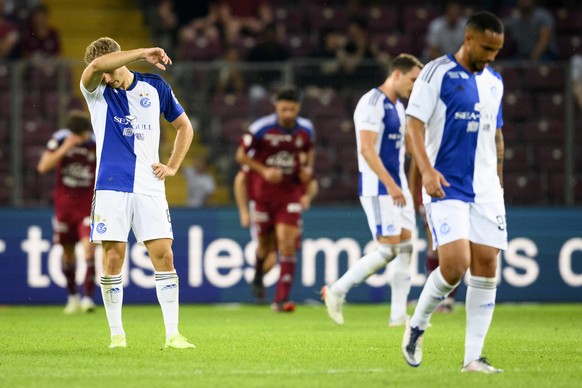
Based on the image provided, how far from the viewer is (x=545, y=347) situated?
Answer: 9.91m

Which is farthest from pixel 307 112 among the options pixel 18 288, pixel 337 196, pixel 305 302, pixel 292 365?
pixel 292 365

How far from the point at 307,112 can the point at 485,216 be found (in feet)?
31.8

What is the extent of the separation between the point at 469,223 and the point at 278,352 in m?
2.19

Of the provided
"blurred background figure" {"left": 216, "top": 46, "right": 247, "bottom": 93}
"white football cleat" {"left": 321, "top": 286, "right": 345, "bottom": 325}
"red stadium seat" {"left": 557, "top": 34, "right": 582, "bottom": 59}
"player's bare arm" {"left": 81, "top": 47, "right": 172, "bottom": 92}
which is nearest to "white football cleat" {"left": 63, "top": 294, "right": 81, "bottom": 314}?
"blurred background figure" {"left": 216, "top": 46, "right": 247, "bottom": 93}

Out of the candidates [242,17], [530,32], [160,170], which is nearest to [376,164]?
[160,170]

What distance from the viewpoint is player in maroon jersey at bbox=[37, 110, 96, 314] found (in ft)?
48.9

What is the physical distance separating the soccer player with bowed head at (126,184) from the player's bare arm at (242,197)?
19.9 ft

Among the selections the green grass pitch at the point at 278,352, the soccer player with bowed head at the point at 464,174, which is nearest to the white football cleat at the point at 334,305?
the green grass pitch at the point at 278,352

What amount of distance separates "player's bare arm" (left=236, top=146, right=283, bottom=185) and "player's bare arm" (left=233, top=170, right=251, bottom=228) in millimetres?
600

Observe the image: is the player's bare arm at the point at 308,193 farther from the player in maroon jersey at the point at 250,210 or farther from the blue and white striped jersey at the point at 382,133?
the blue and white striped jersey at the point at 382,133

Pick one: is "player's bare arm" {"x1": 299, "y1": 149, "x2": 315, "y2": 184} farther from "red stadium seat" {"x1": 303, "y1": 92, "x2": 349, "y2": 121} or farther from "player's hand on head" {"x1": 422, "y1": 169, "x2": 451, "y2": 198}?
"player's hand on head" {"x1": 422, "y1": 169, "x2": 451, "y2": 198}

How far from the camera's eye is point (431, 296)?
26.5 ft

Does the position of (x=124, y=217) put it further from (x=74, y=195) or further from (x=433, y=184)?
(x=74, y=195)

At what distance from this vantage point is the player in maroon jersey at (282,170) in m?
14.9
